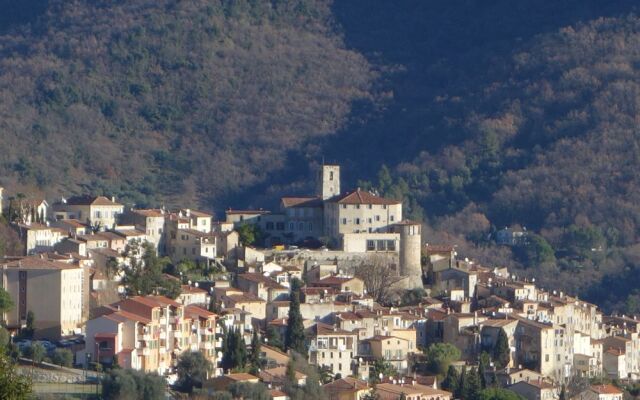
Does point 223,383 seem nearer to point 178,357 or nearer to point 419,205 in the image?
point 178,357

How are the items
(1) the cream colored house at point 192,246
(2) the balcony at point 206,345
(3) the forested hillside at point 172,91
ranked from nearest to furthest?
(2) the balcony at point 206,345 → (1) the cream colored house at point 192,246 → (3) the forested hillside at point 172,91

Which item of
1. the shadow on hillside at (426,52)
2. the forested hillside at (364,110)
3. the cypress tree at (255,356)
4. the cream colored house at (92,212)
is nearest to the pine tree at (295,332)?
the cypress tree at (255,356)

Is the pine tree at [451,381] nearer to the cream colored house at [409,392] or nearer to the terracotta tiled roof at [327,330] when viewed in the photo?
the cream colored house at [409,392]

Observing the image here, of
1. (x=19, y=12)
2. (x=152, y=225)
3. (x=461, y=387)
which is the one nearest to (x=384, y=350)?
(x=461, y=387)

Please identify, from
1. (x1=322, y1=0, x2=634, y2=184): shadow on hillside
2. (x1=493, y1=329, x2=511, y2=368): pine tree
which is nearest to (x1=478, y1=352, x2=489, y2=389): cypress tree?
(x1=493, y1=329, x2=511, y2=368): pine tree

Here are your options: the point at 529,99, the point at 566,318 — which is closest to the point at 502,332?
the point at 566,318

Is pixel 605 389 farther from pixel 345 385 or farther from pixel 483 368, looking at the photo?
pixel 345 385
